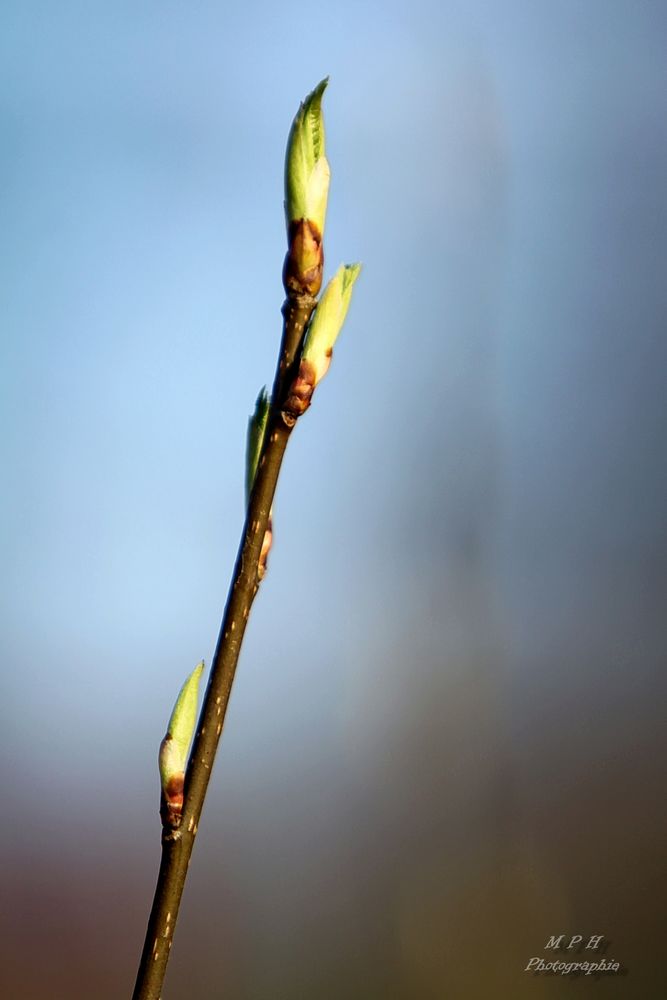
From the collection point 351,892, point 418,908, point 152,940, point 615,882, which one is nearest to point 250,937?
point 351,892

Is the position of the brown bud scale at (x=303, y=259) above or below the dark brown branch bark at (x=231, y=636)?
above

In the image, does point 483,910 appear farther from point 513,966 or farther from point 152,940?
point 152,940

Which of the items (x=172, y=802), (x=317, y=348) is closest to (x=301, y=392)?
(x=317, y=348)

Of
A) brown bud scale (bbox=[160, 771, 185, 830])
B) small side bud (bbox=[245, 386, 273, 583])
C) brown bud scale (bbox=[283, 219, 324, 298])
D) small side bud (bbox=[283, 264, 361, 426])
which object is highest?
brown bud scale (bbox=[283, 219, 324, 298])

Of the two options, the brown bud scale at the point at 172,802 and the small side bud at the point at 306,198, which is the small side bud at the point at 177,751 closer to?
the brown bud scale at the point at 172,802

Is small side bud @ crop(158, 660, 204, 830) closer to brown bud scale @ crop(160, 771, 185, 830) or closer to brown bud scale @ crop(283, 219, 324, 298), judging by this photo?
brown bud scale @ crop(160, 771, 185, 830)

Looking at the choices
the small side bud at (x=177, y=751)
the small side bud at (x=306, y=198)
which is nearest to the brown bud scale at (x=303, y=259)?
the small side bud at (x=306, y=198)

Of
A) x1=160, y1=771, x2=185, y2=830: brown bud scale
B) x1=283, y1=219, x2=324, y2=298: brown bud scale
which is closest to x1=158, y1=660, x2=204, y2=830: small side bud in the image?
x1=160, y1=771, x2=185, y2=830: brown bud scale
